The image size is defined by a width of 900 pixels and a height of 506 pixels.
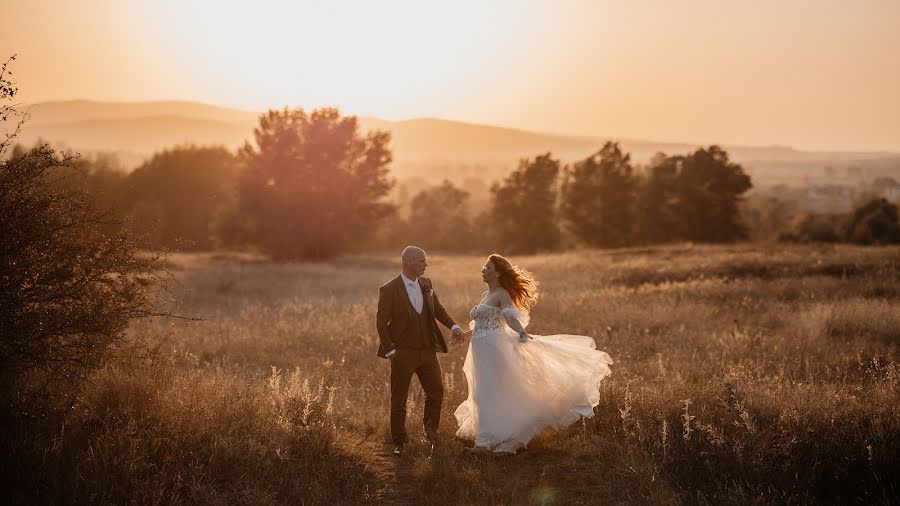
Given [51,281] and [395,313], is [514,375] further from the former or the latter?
[51,281]

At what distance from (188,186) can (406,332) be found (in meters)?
52.9

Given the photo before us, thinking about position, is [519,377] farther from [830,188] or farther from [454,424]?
[830,188]

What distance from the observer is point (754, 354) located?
1056 centimetres

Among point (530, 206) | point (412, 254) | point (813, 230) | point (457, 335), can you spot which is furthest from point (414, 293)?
point (530, 206)

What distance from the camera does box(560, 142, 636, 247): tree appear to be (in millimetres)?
52656

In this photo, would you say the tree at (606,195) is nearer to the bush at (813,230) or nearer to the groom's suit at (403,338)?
the bush at (813,230)

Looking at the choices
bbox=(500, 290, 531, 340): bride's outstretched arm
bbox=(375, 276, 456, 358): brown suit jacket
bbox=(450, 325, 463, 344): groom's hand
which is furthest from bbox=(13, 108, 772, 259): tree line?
bbox=(500, 290, 531, 340): bride's outstretched arm

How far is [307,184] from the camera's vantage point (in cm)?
4616

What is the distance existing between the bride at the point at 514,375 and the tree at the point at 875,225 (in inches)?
1657

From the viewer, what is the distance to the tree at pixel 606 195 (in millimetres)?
52656

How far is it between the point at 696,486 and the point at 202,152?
57.6 meters

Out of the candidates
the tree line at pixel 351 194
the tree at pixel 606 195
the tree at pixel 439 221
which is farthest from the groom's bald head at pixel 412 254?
the tree at pixel 439 221

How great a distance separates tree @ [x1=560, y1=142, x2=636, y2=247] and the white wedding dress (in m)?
47.1

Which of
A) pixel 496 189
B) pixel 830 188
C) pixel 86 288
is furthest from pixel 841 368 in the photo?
pixel 830 188
